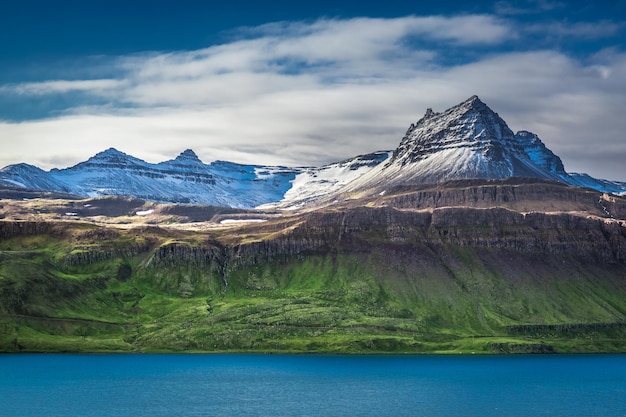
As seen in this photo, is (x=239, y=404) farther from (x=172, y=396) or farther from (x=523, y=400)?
(x=523, y=400)

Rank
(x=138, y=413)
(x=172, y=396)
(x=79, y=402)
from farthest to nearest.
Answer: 1. (x=172, y=396)
2. (x=79, y=402)
3. (x=138, y=413)

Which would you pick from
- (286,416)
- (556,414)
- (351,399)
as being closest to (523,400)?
(556,414)

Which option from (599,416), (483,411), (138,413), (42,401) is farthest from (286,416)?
(599,416)

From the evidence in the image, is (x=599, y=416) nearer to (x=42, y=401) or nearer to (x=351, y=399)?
(x=351, y=399)

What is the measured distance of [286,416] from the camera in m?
169

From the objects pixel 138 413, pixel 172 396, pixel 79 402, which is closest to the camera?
pixel 138 413

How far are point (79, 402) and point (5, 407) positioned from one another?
54.2 feet

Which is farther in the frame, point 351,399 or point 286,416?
point 351,399

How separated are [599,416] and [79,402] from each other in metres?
117

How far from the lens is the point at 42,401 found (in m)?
179

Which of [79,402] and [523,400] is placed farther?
[523,400]

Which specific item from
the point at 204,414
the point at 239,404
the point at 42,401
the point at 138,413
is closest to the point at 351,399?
the point at 239,404

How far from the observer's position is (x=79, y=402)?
180375mm

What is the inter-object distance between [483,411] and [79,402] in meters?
91.9
